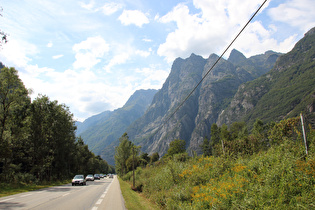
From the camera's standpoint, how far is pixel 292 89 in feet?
580

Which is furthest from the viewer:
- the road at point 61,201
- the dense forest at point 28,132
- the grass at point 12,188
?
the dense forest at point 28,132

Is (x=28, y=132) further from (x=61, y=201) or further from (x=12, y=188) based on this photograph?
(x=61, y=201)

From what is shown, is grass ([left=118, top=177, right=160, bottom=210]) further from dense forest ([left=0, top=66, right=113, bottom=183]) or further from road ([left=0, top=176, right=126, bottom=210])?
dense forest ([left=0, top=66, right=113, bottom=183])

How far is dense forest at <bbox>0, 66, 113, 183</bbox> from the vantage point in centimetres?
2688

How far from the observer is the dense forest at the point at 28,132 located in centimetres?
2688

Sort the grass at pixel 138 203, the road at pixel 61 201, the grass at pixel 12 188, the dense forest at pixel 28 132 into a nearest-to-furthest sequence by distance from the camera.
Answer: the road at pixel 61 201 < the grass at pixel 138 203 < the grass at pixel 12 188 < the dense forest at pixel 28 132

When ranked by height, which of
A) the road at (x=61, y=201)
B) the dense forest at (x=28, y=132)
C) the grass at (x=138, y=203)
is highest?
the dense forest at (x=28, y=132)

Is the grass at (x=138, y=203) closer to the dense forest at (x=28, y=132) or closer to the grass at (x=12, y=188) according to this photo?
the grass at (x=12, y=188)

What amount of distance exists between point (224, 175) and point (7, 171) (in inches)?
1236

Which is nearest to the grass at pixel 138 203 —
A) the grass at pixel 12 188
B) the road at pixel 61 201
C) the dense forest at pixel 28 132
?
the road at pixel 61 201

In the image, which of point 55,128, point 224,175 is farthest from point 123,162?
point 224,175

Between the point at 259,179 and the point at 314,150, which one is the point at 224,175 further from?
the point at 314,150

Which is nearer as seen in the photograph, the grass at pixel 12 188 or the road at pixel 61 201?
the road at pixel 61 201

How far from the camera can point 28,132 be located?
33.4 meters
